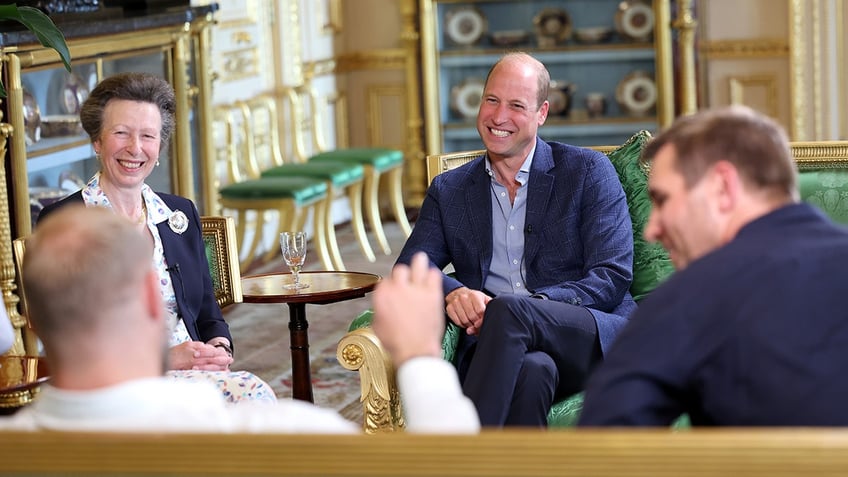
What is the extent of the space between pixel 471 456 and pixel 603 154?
7.56 feet

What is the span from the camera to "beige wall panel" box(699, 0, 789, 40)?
26.3ft

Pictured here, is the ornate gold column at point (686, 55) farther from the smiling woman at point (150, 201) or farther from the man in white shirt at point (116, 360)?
the man in white shirt at point (116, 360)

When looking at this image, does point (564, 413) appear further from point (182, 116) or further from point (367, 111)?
point (367, 111)

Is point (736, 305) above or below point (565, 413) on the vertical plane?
above

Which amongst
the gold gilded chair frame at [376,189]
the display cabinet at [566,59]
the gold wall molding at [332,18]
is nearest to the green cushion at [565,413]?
the gold gilded chair frame at [376,189]

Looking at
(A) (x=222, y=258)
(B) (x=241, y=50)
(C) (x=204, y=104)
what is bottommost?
(A) (x=222, y=258)

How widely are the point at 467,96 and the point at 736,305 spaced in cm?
679

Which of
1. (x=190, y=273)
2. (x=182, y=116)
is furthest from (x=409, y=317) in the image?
(x=182, y=116)

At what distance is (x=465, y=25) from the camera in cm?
835

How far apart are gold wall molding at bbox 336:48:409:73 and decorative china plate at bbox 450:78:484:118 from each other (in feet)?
1.68

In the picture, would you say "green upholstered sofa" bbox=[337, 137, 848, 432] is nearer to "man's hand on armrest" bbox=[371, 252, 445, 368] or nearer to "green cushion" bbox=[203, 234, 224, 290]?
"green cushion" bbox=[203, 234, 224, 290]

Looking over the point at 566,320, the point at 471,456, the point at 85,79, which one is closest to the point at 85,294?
the point at 471,456

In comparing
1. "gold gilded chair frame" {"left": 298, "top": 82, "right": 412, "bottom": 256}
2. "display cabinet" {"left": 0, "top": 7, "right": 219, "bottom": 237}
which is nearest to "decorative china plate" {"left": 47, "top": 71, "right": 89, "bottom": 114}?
"display cabinet" {"left": 0, "top": 7, "right": 219, "bottom": 237}

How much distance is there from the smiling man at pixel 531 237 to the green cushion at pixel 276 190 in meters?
2.86
